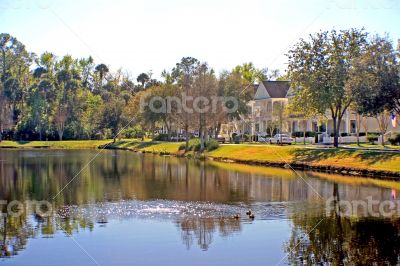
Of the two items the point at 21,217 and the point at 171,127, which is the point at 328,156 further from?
the point at 171,127

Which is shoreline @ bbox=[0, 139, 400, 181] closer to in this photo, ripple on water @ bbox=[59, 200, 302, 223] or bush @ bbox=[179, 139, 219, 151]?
bush @ bbox=[179, 139, 219, 151]

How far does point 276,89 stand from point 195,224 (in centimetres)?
8152

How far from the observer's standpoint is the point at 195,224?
26719 mm

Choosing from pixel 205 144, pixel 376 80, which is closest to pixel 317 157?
pixel 376 80

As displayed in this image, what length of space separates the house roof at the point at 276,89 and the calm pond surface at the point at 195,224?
59.4 m

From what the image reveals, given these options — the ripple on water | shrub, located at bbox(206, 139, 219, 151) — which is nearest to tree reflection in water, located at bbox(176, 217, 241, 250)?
the ripple on water

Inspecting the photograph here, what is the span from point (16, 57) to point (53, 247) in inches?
4617

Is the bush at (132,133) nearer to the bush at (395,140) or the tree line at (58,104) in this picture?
the tree line at (58,104)

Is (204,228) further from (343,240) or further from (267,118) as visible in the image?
(267,118)

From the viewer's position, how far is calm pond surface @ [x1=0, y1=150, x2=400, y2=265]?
21.2m

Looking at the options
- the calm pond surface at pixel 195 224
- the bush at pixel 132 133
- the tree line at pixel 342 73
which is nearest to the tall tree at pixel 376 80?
the tree line at pixel 342 73

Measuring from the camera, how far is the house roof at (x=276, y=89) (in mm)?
105062

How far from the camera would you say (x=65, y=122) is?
124m

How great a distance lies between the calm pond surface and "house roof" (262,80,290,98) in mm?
59446
